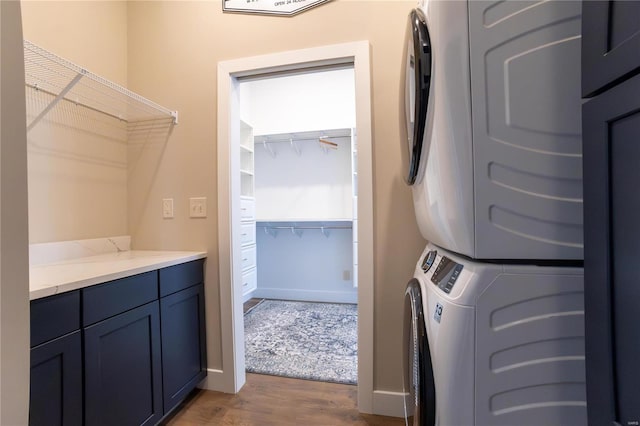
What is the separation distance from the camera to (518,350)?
65cm

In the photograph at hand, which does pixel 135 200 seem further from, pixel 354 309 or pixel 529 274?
pixel 354 309

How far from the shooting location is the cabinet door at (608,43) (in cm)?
45

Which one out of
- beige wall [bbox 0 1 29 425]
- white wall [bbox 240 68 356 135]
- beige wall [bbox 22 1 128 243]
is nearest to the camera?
beige wall [bbox 0 1 29 425]

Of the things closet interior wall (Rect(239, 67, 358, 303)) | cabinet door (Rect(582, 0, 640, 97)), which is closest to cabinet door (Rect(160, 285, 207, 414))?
closet interior wall (Rect(239, 67, 358, 303))

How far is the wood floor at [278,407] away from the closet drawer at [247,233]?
4.52ft

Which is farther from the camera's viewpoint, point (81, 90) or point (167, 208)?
point (167, 208)

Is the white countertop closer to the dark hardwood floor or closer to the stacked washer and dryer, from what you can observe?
the stacked washer and dryer

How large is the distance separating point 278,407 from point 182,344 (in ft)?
2.17

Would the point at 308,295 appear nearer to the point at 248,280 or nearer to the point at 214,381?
the point at 248,280

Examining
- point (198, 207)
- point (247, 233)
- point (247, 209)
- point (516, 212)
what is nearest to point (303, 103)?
point (247, 209)

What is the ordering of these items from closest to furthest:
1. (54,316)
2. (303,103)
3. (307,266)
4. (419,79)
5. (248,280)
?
(419,79)
(54,316)
(248,280)
(303,103)
(307,266)

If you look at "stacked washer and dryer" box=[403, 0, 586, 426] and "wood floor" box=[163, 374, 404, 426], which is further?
"wood floor" box=[163, 374, 404, 426]

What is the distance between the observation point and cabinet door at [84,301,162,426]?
1.10m

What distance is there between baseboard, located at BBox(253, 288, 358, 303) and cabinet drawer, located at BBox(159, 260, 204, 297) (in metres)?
2.01
